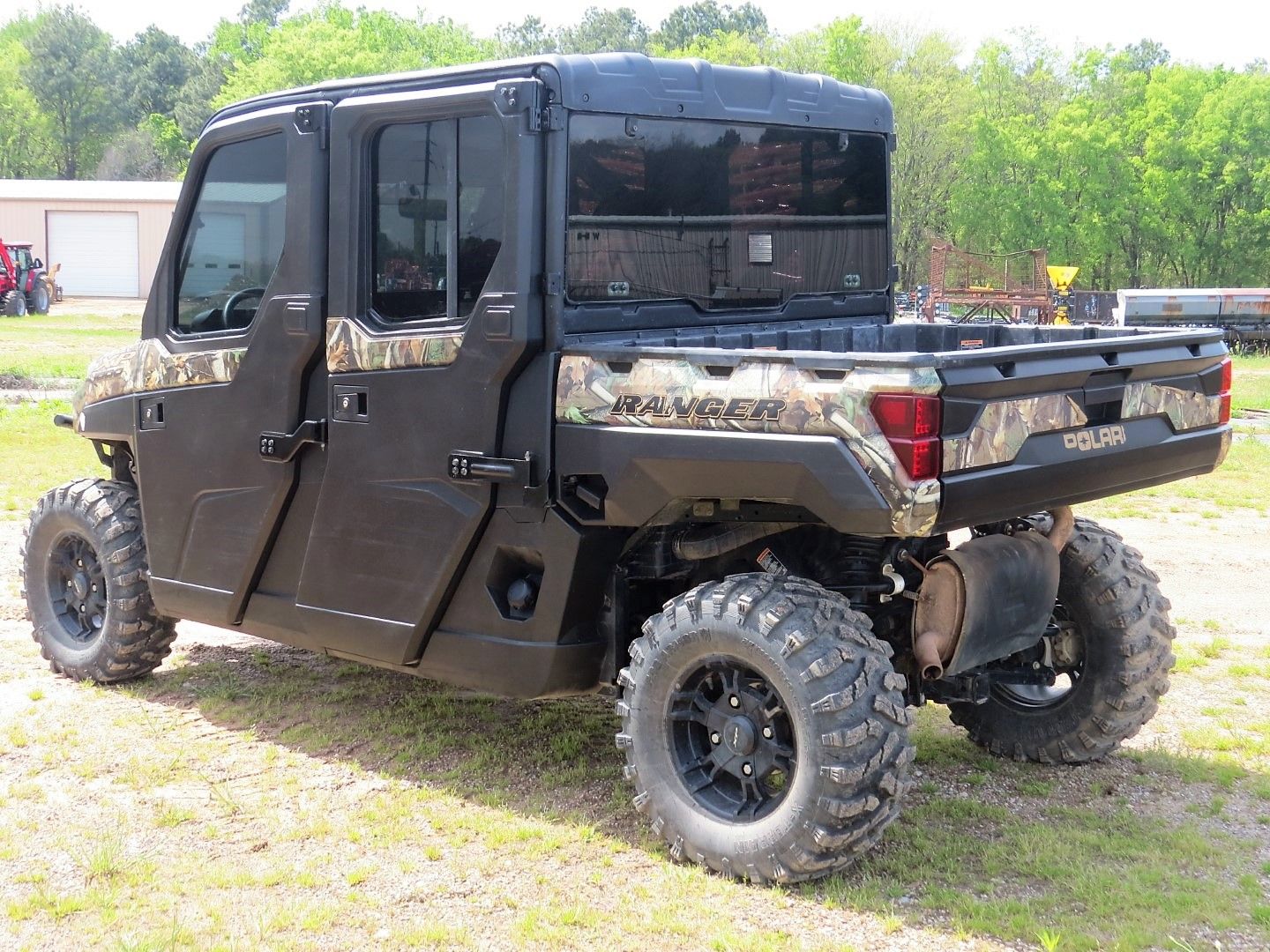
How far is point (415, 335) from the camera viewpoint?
5086mm

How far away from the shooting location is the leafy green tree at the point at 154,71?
9431cm

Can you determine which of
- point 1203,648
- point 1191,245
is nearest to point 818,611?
point 1203,648

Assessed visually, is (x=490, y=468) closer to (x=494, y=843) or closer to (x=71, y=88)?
(x=494, y=843)

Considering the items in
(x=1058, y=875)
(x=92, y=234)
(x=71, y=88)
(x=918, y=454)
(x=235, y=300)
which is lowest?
(x=1058, y=875)

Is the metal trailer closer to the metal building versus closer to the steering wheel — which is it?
the steering wheel

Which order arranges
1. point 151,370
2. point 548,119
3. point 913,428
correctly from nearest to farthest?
point 913,428, point 548,119, point 151,370

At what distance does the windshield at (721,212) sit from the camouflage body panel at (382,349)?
19.1 inches

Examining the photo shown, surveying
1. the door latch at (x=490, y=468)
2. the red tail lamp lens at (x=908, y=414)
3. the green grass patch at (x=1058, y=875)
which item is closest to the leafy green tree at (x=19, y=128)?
the door latch at (x=490, y=468)

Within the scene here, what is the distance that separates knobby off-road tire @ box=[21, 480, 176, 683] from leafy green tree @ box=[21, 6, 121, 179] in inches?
3661

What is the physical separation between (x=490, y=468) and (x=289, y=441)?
99 cm

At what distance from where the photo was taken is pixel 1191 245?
50812 millimetres

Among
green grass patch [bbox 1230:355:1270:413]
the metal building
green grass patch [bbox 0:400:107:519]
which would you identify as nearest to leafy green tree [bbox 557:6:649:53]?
the metal building

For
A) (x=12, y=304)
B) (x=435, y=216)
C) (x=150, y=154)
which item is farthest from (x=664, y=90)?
(x=150, y=154)

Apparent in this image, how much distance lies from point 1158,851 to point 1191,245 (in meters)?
50.1
